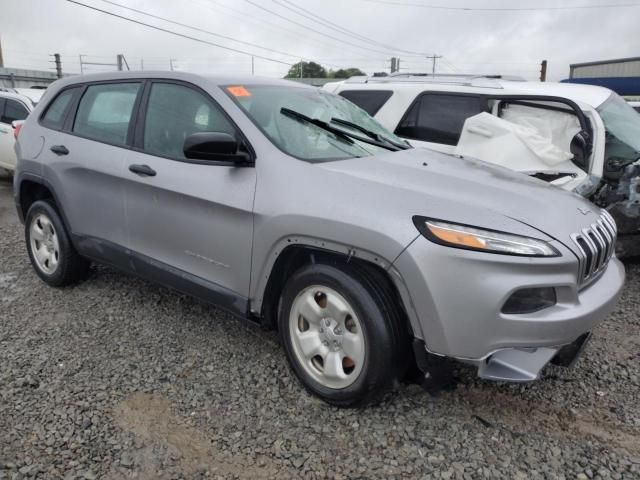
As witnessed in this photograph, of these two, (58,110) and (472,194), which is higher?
(58,110)

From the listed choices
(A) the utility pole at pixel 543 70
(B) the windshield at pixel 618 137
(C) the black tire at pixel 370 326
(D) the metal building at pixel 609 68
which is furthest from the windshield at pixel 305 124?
(A) the utility pole at pixel 543 70

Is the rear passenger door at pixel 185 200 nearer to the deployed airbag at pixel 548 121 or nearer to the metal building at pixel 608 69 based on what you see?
the deployed airbag at pixel 548 121

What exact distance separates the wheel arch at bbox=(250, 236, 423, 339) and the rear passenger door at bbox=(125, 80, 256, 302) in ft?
0.46

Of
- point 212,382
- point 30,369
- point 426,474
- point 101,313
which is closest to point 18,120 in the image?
point 101,313

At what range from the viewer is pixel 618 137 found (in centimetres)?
495

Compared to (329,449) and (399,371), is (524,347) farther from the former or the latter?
(329,449)

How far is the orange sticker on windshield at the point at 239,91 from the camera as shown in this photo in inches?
127

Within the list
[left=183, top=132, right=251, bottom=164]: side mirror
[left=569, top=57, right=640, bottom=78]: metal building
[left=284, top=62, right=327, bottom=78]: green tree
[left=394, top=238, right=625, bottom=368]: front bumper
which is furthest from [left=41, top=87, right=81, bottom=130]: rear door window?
[left=284, top=62, right=327, bottom=78]: green tree

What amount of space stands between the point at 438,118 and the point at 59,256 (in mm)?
3783

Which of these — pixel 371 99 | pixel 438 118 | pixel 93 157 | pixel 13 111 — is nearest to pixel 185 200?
pixel 93 157

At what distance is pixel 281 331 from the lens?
2.93 meters

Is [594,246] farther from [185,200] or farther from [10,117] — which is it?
[10,117]

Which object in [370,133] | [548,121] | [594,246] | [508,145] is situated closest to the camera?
[594,246]

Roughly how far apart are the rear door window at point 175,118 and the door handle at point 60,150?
0.88 m
